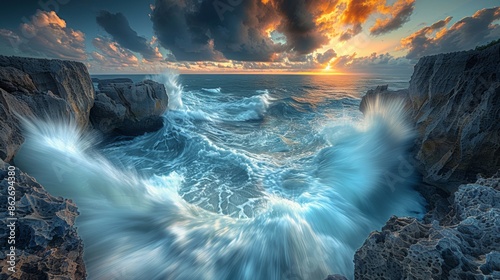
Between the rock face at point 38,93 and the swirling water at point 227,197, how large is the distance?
1.99 feet

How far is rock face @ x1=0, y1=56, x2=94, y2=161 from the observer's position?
493 cm

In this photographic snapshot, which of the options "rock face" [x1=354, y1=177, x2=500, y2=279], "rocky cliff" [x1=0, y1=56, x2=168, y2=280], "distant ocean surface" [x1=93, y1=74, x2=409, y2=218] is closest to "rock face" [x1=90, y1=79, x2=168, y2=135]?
"rocky cliff" [x1=0, y1=56, x2=168, y2=280]

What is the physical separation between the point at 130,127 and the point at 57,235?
1291 cm

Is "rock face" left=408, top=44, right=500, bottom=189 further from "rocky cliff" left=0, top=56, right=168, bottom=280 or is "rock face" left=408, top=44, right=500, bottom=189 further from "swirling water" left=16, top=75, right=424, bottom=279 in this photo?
"rocky cliff" left=0, top=56, right=168, bottom=280

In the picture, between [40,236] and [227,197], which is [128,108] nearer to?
[227,197]

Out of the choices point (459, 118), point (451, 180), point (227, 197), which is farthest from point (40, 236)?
point (459, 118)

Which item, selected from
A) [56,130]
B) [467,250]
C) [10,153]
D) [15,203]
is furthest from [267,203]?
[56,130]

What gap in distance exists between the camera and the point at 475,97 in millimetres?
5711

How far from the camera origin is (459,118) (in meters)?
5.98

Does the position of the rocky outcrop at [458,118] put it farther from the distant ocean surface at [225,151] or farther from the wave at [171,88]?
the wave at [171,88]

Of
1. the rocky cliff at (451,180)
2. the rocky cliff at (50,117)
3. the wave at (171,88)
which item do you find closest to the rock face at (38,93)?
the rocky cliff at (50,117)

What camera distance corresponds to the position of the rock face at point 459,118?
17.1 ft

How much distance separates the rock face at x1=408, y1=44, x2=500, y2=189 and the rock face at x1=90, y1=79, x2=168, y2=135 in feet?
54.1

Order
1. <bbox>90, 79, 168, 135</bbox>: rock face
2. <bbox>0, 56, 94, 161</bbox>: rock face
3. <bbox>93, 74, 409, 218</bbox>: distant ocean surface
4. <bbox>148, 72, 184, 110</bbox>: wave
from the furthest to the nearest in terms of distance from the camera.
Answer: <bbox>148, 72, 184, 110</bbox>: wave
<bbox>90, 79, 168, 135</bbox>: rock face
<bbox>93, 74, 409, 218</bbox>: distant ocean surface
<bbox>0, 56, 94, 161</bbox>: rock face
